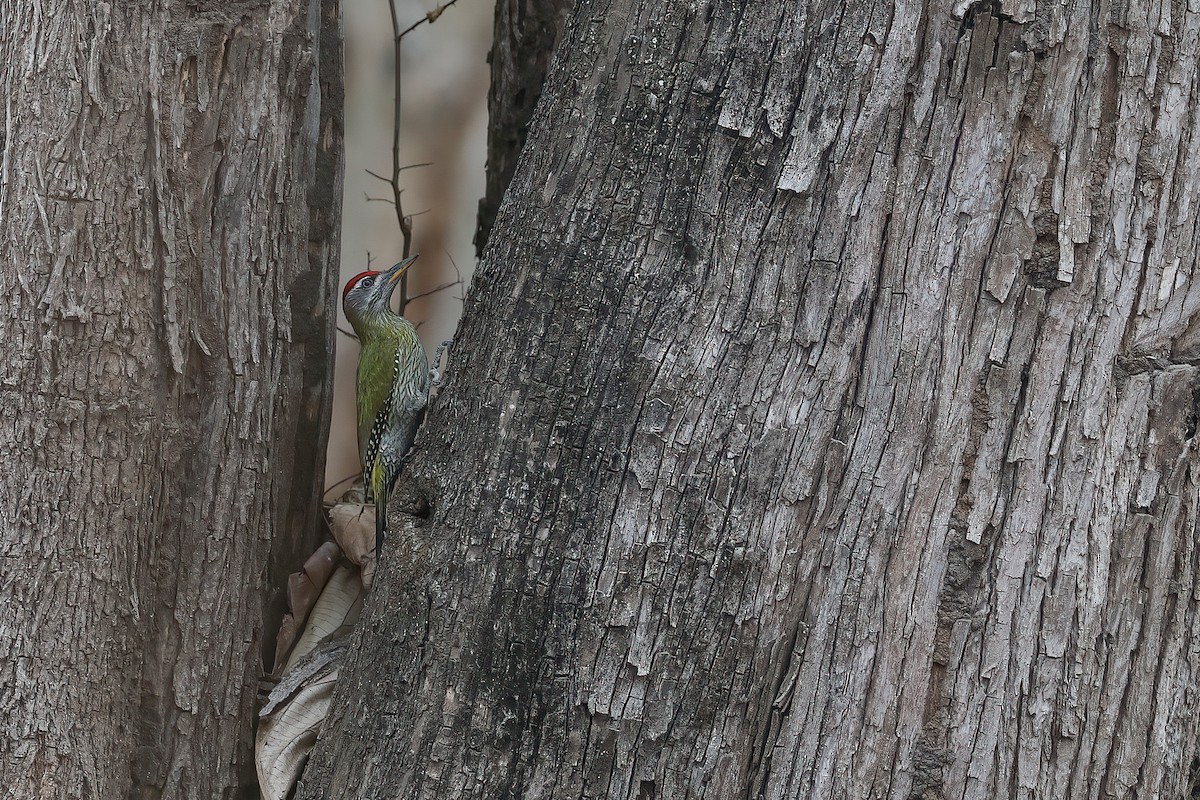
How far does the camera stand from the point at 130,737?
2.43 metres

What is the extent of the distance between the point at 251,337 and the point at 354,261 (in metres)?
3.28

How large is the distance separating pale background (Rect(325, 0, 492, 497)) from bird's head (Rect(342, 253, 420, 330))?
1.17 metres

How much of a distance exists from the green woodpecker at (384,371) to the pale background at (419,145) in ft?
4.01

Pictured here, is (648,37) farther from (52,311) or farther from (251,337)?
(52,311)

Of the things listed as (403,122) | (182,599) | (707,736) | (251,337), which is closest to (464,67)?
(403,122)

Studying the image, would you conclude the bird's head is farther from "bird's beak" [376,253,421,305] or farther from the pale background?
the pale background

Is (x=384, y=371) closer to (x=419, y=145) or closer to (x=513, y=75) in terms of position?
(x=513, y=75)

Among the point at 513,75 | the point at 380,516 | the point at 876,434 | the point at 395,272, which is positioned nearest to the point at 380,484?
the point at 380,516

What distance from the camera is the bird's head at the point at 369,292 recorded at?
4.12m

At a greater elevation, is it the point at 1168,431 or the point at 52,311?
the point at 1168,431

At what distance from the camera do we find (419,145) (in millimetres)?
5484

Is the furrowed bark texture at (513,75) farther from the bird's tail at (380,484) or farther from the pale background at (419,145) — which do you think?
the pale background at (419,145)

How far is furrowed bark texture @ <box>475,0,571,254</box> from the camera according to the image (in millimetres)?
3367

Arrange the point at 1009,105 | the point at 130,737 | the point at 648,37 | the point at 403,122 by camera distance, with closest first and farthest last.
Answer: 1. the point at 1009,105
2. the point at 648,37
3. the point at 130,737
4. the point at 403,122
